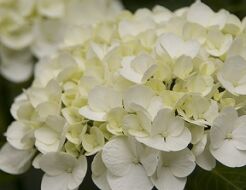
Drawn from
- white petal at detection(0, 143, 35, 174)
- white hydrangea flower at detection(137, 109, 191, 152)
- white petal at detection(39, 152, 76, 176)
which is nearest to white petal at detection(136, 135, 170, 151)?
white hydrangea flower at detection(137, 109, 191, 152)

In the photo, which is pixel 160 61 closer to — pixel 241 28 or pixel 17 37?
pixel 241 28

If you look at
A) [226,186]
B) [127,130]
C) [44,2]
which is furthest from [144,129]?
[44,2]

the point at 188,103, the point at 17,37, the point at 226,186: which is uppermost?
the point at 188,103

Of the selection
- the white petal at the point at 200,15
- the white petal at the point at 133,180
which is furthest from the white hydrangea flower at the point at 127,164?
the white petal at the point at 200,15

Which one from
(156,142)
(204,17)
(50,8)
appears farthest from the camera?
(50,8)

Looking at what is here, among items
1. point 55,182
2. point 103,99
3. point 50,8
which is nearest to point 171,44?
point 103,99

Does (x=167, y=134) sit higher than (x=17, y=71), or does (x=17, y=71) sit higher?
(x=167, y=134)

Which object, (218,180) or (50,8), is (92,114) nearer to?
(218,180)

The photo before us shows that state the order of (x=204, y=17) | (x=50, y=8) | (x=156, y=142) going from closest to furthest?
1. (x=156, y=142)
2. (x=204, y=17)
3. (x=50, y=8)
